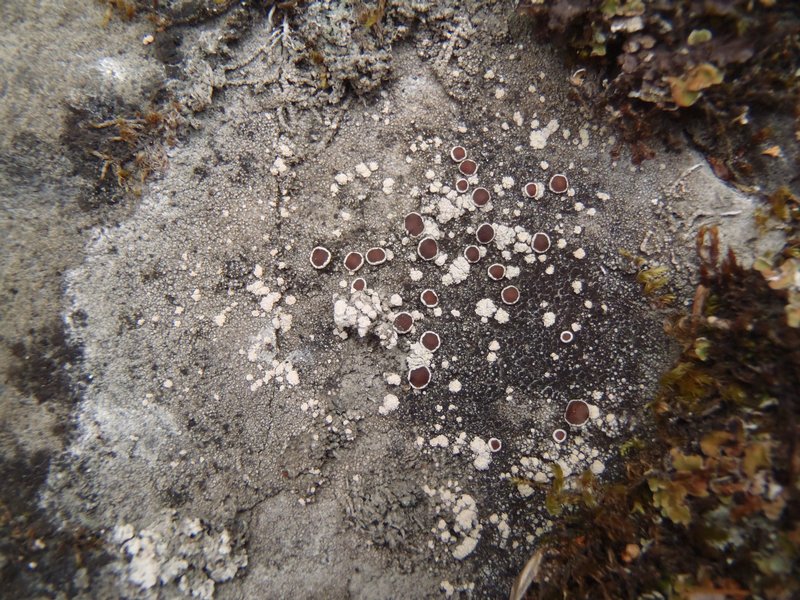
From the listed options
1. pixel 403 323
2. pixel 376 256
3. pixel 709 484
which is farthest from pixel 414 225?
pixel 709 484

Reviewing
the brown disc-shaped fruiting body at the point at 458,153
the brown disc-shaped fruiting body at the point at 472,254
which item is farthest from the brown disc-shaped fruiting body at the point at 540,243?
the brown disc-shaped fruiting body at the point at 458,153

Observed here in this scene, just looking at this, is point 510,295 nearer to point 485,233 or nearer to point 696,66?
point 485,233

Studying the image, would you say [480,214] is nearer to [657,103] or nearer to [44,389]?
[657,103]

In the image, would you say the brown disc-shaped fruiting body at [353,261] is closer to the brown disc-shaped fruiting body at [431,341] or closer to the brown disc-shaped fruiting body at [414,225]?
the brown disc-shaped fruiting body at [414,225]

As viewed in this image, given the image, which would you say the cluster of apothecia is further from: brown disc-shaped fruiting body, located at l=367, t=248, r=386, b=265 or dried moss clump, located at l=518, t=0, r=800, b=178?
dried moss clump, located at l=518, t=0, r=800, b=178

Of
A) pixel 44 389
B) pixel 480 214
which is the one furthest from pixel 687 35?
pixel 44 389

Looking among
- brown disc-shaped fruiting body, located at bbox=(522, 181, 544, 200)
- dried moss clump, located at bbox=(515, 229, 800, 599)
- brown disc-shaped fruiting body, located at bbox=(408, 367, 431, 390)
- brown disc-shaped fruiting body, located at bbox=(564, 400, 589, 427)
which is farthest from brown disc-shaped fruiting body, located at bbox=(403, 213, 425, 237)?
dried moss clump, located at bbox=(515, 229, 800, 599)
